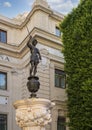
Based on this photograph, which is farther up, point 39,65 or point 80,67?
point 39,65

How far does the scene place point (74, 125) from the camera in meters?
18.4

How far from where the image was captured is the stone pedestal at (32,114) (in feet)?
34.7

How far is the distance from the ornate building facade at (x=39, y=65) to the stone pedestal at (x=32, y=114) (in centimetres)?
1125

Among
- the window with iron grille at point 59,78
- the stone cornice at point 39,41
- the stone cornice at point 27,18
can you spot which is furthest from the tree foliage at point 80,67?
the window with iron grille at point 59,78

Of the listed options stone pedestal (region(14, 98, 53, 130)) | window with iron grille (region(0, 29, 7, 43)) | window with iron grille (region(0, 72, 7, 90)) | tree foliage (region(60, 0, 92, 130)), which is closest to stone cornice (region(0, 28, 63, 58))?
window with iron grille (region(0, 29, 7, 43))

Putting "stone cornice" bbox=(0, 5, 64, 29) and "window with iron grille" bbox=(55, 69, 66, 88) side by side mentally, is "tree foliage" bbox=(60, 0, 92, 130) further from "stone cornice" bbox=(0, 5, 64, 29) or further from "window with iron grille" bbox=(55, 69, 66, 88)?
"window with iron grille" bbox=(55, 69, 66, 88)

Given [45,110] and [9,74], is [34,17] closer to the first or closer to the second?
[9,74]

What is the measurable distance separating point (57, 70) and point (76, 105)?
20.0 ft

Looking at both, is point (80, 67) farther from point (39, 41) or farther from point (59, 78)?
point (59, 78)

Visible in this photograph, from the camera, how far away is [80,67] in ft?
61.0

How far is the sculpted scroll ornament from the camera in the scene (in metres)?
10.6

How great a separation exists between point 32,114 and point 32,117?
93 mm

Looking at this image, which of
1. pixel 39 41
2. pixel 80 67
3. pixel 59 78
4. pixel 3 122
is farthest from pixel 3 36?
pixel 80 67

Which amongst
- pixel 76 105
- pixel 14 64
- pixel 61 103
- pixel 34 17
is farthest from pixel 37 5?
pixel 76 105
